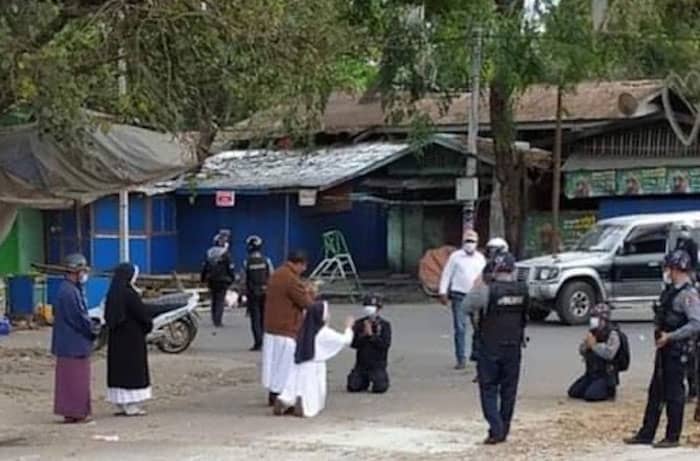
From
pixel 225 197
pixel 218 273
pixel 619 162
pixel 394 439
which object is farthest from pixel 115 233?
pixel 394 439

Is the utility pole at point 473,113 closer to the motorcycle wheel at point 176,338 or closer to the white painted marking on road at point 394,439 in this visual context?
the motorcycle wheel at point 176,338

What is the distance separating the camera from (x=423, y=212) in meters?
41.8

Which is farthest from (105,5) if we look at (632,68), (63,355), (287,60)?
(632,68)

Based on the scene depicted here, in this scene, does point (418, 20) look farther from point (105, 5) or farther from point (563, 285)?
point (105, 5)

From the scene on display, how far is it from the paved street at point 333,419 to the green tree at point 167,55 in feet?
11.4

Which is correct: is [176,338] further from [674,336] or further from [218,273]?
[674,336]

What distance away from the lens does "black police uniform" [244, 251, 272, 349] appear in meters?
23.0

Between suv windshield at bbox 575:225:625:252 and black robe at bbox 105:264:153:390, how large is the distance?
1421 centimetres

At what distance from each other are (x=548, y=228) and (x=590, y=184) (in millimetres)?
1746

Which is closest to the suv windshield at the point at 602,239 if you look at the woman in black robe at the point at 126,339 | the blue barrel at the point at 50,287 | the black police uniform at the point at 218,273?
the black police uniform at the point at 218,273

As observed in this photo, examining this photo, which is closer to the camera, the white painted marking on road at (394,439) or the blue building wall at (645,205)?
the white painted marking on road at (394,439)

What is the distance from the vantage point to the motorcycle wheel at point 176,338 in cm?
2339

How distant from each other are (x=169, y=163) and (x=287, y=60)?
6.47 meters

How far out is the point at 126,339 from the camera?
16.1m
